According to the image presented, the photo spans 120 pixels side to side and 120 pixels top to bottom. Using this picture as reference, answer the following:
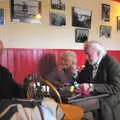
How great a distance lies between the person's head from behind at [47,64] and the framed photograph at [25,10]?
0.57 meters

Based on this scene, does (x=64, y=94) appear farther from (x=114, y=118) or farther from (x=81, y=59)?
(x=81, y=59)

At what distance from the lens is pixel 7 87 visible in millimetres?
2973

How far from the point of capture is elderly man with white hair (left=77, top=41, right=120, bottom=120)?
9.21 ft

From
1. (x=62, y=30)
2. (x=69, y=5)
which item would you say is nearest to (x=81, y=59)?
(x=62, y=30)

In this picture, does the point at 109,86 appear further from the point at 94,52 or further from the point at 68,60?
the point at 68,60

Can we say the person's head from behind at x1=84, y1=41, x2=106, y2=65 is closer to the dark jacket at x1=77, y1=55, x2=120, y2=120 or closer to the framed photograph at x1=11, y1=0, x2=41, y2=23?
the dark jacket at x1=77, y1=55, x2=120, y2=120

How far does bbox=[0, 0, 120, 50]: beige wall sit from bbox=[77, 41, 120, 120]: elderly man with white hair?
1.23m

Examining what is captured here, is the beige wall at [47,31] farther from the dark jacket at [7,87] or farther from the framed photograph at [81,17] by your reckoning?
the dark jacket at [7,87]

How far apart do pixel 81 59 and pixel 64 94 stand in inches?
87.1

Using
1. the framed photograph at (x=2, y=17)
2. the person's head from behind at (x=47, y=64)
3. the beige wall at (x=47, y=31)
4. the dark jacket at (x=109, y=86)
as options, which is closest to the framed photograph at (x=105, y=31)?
the beige wall at (x=47, y=31)

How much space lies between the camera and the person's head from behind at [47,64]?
426cm

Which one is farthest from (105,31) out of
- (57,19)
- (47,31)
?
(47,31)

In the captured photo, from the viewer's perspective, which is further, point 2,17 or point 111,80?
point 2,17

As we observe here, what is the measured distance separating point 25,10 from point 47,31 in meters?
0.52
